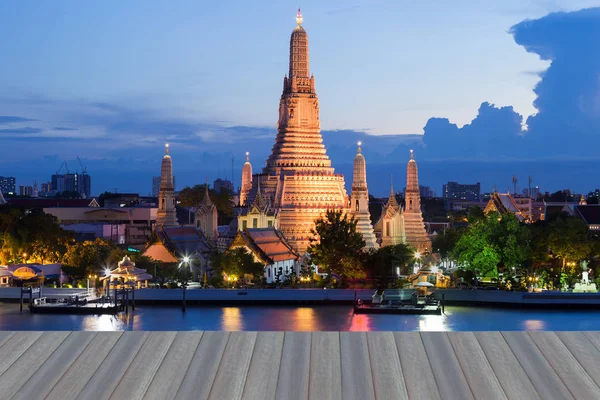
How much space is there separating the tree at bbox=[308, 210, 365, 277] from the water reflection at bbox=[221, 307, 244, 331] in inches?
258

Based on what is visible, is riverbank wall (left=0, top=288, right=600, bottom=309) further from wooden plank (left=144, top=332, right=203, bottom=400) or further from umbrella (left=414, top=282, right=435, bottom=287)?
wooden plank (left=144, top=332, right=203, bottom=400)

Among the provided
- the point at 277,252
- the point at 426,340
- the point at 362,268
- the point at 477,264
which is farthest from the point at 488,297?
the point at 426,340

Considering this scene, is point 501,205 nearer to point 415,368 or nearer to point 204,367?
point 415,368

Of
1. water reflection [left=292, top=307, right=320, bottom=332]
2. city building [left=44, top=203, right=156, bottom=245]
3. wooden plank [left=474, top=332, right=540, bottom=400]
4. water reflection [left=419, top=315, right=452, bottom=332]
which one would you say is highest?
wooden plank [left=474, top=332, right=540, bottom=400]

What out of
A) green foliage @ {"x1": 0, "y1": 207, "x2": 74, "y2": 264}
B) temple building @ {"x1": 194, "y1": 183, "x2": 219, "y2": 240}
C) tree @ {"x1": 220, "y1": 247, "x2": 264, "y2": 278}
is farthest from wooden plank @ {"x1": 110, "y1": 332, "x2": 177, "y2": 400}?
temple building @ {"x1": 194, "y1": 183, "x2": 219, "y2": 240}

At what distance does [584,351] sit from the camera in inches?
654

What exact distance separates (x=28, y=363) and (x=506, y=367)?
7.63m

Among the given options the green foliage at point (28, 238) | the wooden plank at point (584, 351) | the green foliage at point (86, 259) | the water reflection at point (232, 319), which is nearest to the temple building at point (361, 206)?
the water reflection at point (232, 319)

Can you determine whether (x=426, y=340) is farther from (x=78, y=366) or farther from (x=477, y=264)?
(x=477, y=264)

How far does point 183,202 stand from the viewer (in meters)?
130

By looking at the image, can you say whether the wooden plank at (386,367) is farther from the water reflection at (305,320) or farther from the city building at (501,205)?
the city building at (501,205)

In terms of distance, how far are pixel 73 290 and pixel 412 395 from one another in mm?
47190

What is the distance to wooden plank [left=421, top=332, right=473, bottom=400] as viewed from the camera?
15359 millimetres

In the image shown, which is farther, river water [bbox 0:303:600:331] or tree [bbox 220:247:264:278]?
tree [bbox 220:247:264:278]
